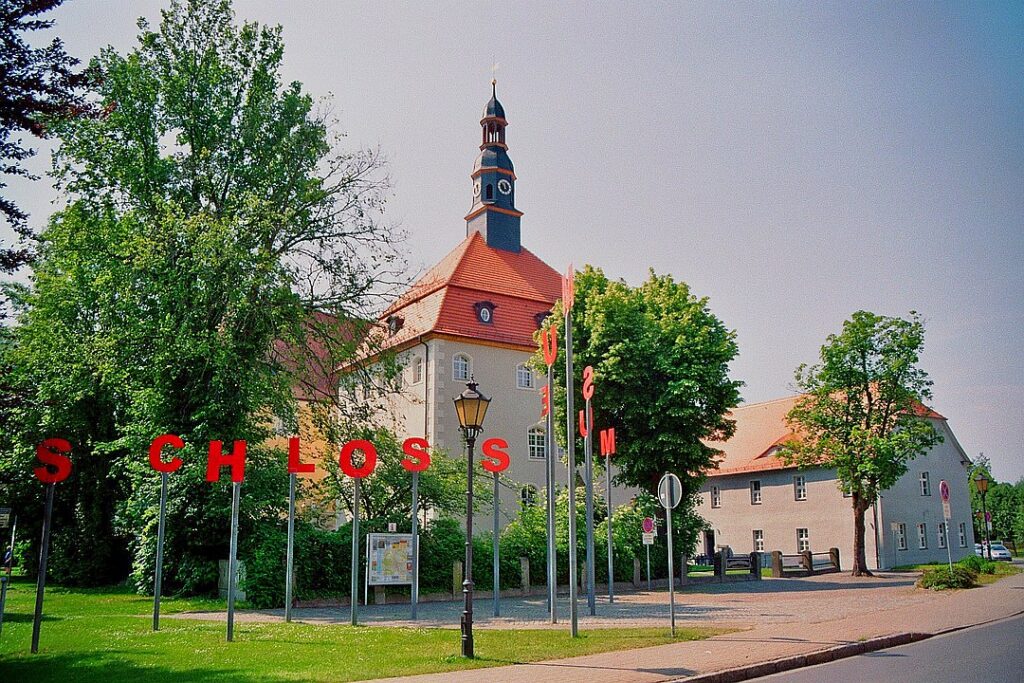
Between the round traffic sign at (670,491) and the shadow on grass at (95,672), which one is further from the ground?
the round traffic sign at (670,491)

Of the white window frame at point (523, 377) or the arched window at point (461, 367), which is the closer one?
the arched window at point (461, 367)

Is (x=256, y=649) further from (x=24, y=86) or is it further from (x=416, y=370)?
(x=416, y=370)

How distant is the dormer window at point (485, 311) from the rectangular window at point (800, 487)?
61.0 feet

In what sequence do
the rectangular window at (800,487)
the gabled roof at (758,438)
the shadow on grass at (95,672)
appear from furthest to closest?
the gabled roof at (758,438)
the rectangular window at (800,487)
the shadow on grass at (95,672)

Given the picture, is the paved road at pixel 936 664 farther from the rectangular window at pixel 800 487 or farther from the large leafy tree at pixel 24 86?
the rectangular window at pixel 800 487

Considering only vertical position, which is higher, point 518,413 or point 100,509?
point 518,413

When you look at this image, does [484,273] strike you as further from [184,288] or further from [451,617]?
[451,617]

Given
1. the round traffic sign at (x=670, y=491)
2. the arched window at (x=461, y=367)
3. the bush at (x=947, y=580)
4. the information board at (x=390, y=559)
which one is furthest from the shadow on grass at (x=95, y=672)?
the arched window at (x=461, y=367)

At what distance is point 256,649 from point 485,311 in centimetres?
2714

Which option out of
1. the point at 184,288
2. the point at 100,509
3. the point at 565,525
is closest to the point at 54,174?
the point at 184,288

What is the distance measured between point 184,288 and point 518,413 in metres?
19.5

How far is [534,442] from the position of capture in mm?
39906

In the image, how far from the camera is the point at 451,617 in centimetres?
1912

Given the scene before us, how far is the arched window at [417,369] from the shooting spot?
38.7 m
